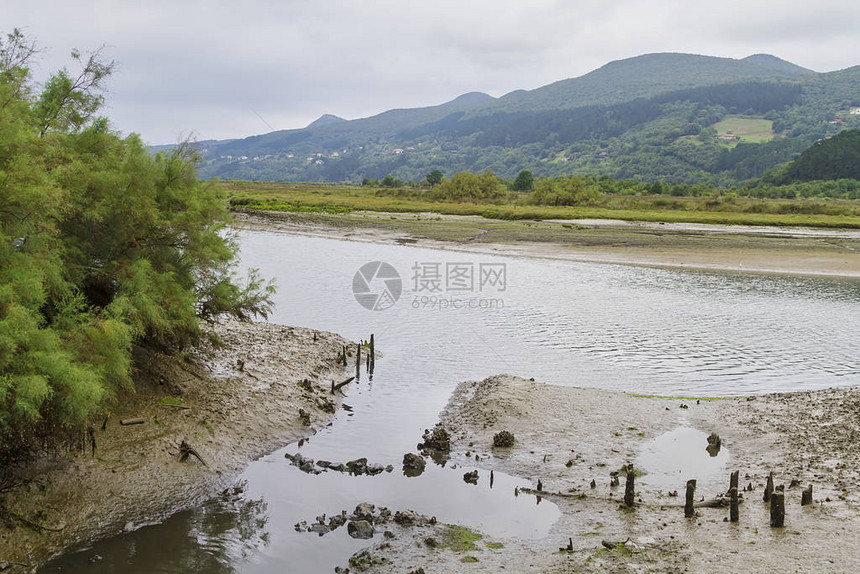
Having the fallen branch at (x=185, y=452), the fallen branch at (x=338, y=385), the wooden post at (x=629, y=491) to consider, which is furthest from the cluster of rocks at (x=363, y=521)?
the fallen branch at (x=338, y=385)

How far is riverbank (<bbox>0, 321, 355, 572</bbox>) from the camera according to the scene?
1127 cm

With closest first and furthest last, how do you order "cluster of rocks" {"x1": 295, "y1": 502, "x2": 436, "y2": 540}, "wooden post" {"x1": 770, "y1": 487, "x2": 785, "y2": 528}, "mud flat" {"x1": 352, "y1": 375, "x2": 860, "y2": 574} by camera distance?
"mud flat" {"x1": 352, "y1": 375, "x2": 860, "y2": 574} < "wooden post" {"x1": 770, "y1": 487, "x2": 785, "y2": 528} < "cluster of rocks" {"x1": 295, "y1": 502, "x2": 436, "y2": 540}

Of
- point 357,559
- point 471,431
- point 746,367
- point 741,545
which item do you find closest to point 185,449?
point 357,559

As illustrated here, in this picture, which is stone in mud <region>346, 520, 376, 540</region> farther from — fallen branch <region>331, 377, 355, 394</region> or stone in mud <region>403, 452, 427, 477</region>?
fallen branch <region>331, 377, 355, 394</region>

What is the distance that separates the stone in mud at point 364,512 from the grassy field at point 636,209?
7001 cm

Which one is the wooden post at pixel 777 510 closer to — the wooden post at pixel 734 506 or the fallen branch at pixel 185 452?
the wooden post at pixel 734 506

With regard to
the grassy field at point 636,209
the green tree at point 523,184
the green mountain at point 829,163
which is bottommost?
the grassy field at point 636,209

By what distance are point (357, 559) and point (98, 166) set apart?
10.4m

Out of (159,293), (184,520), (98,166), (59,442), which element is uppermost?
(98,166)

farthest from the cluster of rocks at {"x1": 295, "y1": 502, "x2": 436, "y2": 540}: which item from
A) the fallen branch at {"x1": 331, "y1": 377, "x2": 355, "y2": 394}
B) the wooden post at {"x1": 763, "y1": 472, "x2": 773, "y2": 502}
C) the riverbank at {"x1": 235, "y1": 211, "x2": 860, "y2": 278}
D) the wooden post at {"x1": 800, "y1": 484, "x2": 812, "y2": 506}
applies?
the riverbank at {"x1": 235, "y1": 211, "x2": 860, "y2": 278}

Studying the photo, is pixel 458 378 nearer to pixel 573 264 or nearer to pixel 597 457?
pixel 597 457

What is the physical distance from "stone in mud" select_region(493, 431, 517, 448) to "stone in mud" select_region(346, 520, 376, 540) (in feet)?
14.7

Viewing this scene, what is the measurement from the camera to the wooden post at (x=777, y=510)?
10992 millimetres

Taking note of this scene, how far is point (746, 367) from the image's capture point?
75.5ft
